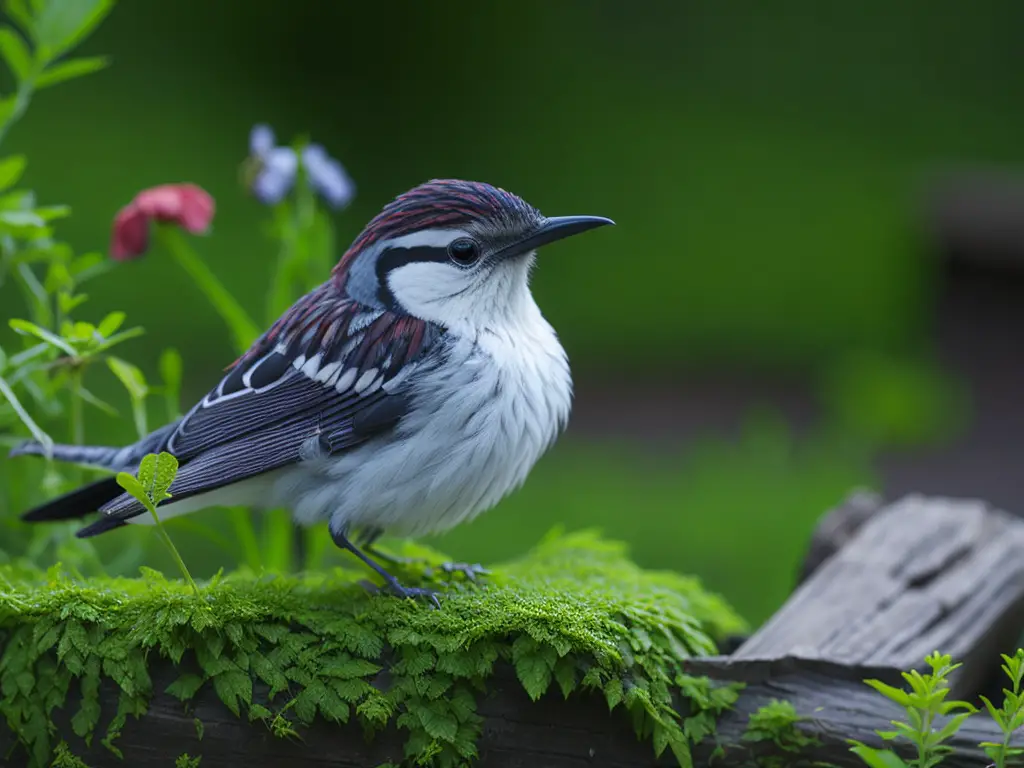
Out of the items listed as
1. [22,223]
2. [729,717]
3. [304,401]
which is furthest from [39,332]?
[729,717]

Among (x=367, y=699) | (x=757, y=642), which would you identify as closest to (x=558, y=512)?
(x=757, y=642)

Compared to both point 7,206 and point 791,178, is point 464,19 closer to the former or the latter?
point 791,178

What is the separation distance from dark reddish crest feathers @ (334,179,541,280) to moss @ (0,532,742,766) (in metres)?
0.78

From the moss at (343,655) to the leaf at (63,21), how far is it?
1412 millimetres

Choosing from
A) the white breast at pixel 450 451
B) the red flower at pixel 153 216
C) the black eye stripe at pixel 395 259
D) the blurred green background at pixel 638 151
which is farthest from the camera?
the blurred green background at pixel 638 151

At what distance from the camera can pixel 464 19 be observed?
32.1 ft

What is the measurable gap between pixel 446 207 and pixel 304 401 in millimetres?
507

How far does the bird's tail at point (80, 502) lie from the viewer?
9.17 feet

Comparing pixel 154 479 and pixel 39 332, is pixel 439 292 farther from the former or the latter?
pixel 39 332

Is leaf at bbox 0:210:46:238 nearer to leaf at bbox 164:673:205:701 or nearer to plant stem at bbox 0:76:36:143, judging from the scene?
plant stem at bbox 0:76:36:143

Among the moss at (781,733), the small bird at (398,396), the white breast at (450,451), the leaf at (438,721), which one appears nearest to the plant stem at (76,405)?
the small bird at (398,396)

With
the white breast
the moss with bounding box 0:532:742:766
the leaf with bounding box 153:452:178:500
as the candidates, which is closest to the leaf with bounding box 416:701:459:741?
the moss with bounding box 0:532:742:766

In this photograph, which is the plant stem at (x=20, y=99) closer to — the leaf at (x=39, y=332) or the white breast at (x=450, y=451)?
the leaf at (x=39, y=332)

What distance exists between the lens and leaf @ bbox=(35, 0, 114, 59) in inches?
128
